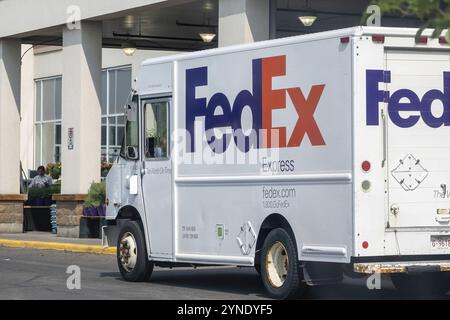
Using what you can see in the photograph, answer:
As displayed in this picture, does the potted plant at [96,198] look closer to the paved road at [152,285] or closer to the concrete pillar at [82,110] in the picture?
the concrete pillar at [82,110]

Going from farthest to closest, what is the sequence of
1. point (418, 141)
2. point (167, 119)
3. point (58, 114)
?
point (58, 114), point (167, 119), point (418, 141)

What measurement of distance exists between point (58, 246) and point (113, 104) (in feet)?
56.7

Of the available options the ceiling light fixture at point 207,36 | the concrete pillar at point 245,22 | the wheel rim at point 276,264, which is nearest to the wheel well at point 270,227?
the wheel rim at point 276,264

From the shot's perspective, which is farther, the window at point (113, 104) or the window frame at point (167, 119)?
the window at point (113, 104)

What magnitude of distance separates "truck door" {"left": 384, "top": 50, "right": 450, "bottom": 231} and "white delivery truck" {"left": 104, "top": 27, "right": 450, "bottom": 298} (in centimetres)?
1

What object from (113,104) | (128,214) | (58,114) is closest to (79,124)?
(128,214)

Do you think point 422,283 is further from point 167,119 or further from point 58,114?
point 58,114

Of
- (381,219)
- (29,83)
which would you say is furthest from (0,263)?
(29,83)

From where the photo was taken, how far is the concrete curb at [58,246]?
23.3 m

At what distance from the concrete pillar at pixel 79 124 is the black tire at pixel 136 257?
414 inches

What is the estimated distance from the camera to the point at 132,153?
16.6 metres

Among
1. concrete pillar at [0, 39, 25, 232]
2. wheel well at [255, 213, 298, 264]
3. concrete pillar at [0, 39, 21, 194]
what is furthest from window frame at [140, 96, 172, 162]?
concrete pillar at [0, 39, 21, 194]

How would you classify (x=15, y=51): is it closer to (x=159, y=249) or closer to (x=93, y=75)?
(x=93, y=75)
